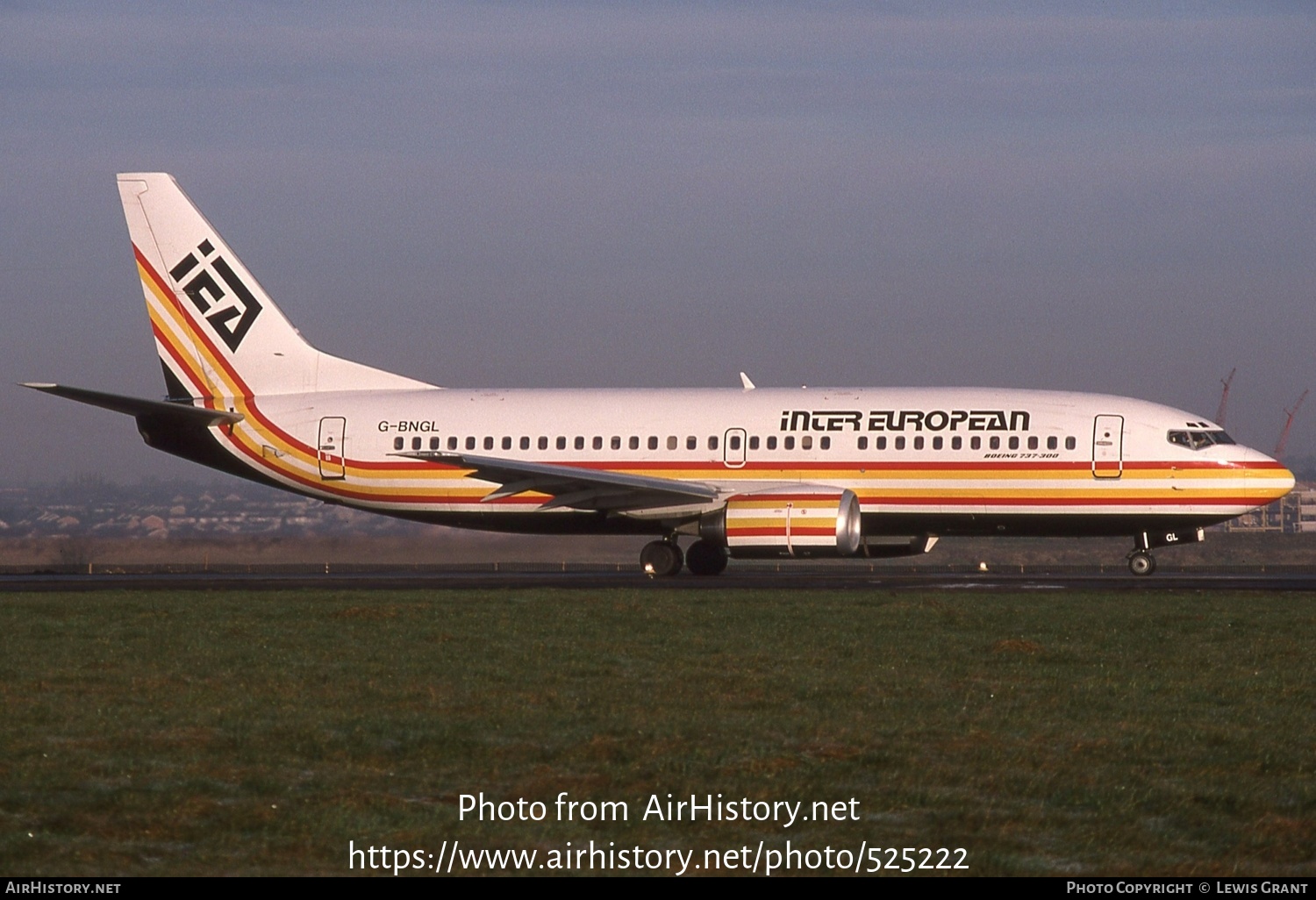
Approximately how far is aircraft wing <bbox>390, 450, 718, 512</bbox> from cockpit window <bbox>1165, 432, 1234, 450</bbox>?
10.3 m

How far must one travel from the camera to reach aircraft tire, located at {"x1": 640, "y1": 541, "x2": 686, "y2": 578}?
1480 inches

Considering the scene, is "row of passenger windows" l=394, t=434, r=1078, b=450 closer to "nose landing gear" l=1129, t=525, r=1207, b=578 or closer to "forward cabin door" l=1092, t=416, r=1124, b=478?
"forward cabin door" l=1092, t=416, r=1124, b=478

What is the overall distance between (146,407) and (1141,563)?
23751 mm

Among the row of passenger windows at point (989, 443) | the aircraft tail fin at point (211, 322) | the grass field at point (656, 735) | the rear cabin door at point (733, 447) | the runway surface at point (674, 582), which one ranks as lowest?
the runway surface at point (674, 582)

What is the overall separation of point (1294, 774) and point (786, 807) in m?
3.83

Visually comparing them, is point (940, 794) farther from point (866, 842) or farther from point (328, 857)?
point (328, 857)

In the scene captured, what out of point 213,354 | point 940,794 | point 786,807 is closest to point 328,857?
point 786,807

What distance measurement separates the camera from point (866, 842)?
938 cm

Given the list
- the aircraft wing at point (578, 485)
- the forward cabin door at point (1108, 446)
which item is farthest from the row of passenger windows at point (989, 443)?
the aircraft wing at point (578, 485)

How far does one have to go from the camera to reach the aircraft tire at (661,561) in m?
37.6

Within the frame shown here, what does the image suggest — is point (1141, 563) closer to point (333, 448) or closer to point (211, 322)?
point (333, 448)

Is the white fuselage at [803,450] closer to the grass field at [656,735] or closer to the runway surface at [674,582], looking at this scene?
the runway surface at [674,582]

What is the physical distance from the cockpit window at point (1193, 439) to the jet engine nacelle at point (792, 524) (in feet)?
23.7

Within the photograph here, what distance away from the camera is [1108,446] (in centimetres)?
3531
